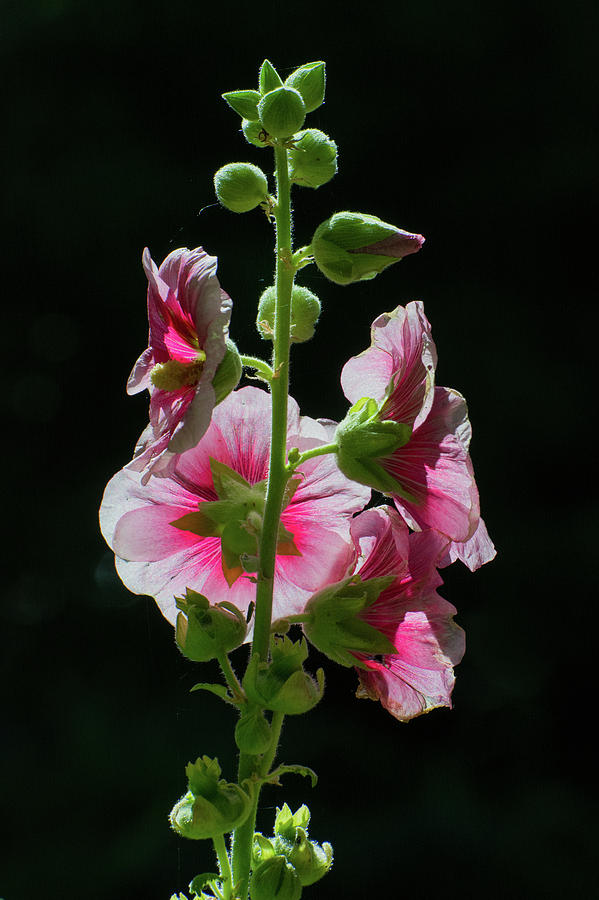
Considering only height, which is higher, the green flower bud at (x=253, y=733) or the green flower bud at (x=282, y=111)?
the green flower bud at (x=282, y=111)

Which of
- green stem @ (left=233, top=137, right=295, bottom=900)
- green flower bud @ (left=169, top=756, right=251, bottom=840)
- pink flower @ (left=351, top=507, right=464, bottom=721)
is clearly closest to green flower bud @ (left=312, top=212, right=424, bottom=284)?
green stem @ (left=233, top=137, right=295, bottom=900)

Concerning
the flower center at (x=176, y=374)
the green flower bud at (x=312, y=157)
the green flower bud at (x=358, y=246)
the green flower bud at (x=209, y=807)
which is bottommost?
the green flower bud at (x=209, y=807)

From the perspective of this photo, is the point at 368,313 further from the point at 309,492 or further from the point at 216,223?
the point at 309,492

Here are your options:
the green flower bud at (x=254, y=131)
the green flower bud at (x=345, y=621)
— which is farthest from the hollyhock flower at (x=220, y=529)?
the green flower bud at (x=254, y=131)

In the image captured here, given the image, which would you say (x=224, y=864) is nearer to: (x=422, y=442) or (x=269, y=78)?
(x=422, y=442)

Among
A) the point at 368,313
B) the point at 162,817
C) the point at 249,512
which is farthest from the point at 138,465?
the point at 162,817

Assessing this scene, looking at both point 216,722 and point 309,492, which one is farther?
point 216,722

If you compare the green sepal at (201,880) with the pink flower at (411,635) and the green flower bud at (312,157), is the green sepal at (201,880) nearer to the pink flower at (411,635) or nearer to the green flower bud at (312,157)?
the pink flower at (411,635)
